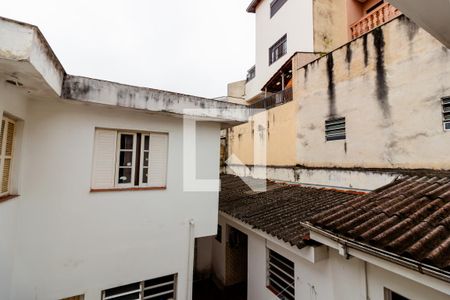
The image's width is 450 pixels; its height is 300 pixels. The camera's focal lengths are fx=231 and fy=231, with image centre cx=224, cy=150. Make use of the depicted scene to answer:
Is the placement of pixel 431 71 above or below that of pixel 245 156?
above

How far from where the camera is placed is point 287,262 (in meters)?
6.14

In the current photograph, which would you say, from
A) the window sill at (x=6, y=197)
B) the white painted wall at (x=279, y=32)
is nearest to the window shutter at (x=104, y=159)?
the window sill at (x=6, y=197)

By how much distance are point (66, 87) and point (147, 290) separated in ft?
15.7

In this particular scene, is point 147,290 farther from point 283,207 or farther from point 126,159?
point 283,207

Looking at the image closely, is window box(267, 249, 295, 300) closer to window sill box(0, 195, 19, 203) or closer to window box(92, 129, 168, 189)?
window box(92, 129, 168, 189)

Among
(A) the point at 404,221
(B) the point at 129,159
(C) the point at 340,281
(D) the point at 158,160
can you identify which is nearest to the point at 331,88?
(A) the point at 404,221

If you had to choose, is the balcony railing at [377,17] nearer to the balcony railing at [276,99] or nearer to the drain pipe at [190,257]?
the balcony railing at [276,99]

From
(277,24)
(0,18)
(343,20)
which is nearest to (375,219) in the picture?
(0,18)

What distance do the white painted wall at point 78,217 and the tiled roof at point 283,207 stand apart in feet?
7.02

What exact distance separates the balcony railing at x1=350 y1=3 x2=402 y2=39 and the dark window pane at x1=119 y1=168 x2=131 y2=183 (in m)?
9.27

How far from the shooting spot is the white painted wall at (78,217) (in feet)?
14.2

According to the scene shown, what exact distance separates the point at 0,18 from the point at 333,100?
881 centimetres

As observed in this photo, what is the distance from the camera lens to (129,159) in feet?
17.4

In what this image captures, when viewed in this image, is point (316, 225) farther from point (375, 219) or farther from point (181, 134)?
point (181, 134)
